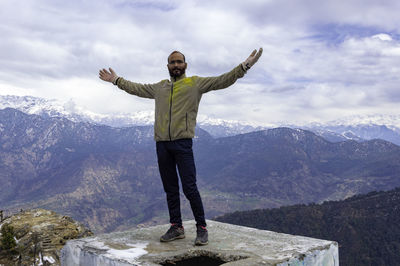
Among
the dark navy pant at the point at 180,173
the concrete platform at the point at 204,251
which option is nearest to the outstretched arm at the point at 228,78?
the dark navy pant at the point at 180,173

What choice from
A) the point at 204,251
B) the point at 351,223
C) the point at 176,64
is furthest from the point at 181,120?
the point at 351,223

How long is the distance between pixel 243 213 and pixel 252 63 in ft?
603

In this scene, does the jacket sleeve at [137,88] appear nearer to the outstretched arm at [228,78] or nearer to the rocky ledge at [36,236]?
the outstretched arm at [228,78]

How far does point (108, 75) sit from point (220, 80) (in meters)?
2.67

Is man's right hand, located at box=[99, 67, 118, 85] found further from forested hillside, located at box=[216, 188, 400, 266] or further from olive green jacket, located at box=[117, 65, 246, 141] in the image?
forested hillside, located at box=[216, 188, 400, 266]

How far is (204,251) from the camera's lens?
614 cm

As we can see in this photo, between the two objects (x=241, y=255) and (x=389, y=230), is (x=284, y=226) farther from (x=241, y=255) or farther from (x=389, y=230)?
(x=241, y=255)

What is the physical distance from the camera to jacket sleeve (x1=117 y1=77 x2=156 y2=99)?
7320mm

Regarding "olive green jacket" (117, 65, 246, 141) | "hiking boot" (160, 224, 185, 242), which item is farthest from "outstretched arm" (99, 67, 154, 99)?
"hiking boot" (160, 224, 185, 242)

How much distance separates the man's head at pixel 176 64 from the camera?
687 cm

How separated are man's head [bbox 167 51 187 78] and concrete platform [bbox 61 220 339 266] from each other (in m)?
3.24

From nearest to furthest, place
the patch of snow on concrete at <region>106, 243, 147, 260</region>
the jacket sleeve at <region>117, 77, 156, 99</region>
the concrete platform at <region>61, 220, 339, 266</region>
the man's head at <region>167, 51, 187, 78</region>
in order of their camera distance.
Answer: the concrete platform at <region>61, 220, 339, 266</region>, the patch of snow on concrete at <region>106, 243, 147, 260</region>, the man's head at <region>167, 51, 187, 78</region>, the jacket sleeve at <region>117, 77, 156, 99</region>

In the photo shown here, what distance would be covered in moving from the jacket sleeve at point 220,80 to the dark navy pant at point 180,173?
1052 mm

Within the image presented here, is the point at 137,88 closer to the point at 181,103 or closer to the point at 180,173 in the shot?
the point at 181,103
